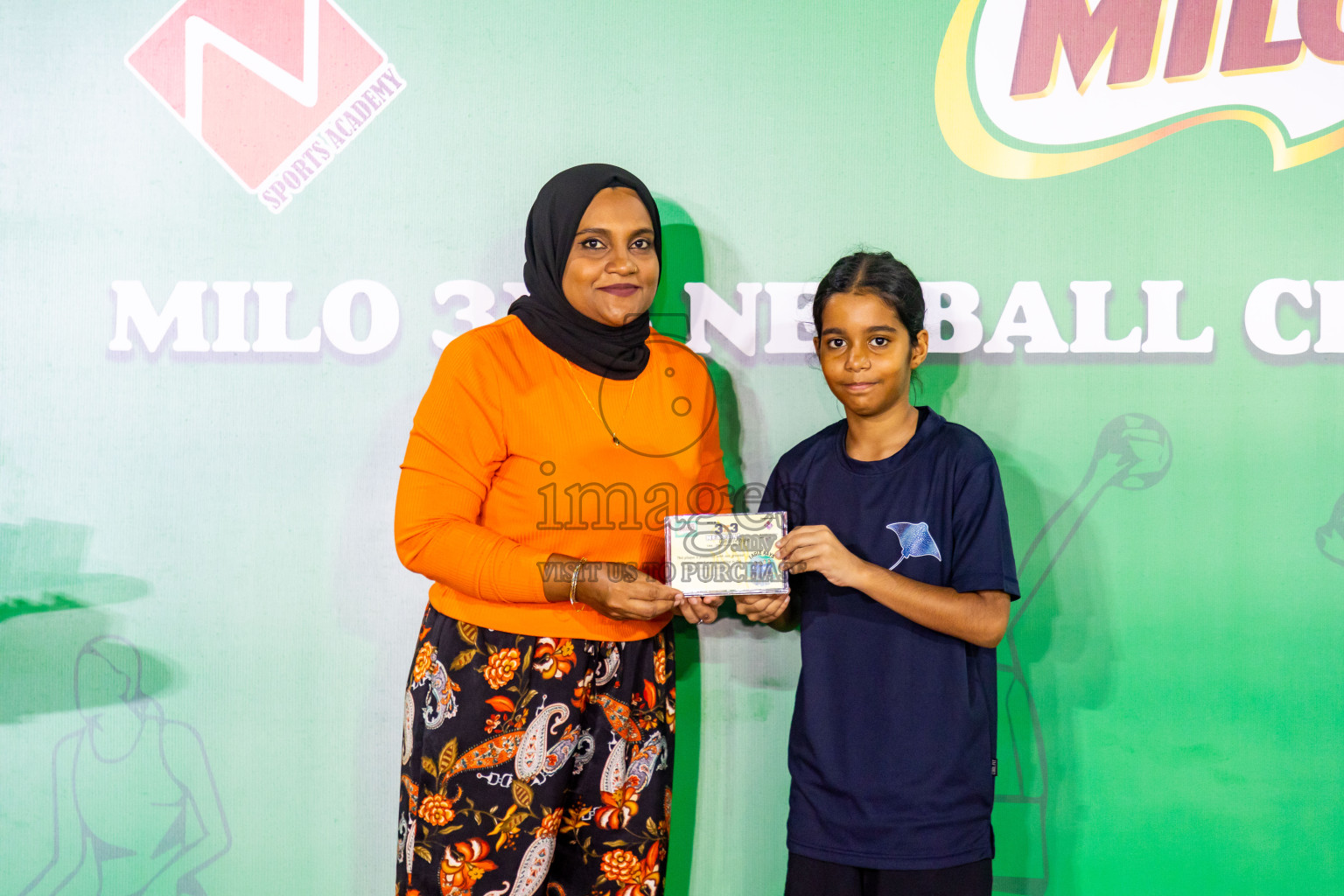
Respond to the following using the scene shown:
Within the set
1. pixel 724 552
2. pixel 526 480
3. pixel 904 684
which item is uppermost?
pixel 526 480

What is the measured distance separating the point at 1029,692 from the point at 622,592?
1166mm

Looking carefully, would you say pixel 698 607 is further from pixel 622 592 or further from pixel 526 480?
pixel 526 480

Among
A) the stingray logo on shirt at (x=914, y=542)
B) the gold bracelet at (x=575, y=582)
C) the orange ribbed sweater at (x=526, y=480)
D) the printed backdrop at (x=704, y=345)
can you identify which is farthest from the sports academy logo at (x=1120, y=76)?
the gold bracelet at (x=575, y=582)

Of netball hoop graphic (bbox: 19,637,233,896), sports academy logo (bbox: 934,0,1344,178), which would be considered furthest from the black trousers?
sports academy logo (bbox: 934,0,1344,178)

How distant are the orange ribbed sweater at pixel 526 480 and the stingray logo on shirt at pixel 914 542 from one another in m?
0.46

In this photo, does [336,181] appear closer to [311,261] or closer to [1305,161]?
[311,261]

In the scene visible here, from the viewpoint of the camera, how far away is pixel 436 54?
225 centimetres

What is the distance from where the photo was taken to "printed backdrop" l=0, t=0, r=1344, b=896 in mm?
2246

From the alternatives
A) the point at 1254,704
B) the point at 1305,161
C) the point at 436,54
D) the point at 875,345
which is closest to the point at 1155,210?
the point at 1305,161

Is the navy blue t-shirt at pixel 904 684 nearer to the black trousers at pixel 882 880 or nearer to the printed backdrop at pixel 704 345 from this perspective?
the black trousers at pixel 882 880

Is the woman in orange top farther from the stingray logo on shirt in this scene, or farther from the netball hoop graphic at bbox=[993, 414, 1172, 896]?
the netball hoop graphic at bbox=[993, 414, 1172, 896]

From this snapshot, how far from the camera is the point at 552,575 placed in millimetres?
1747

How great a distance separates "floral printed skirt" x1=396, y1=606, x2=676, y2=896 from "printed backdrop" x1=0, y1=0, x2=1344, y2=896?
1.36ft

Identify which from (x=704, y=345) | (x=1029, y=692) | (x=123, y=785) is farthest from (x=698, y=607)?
(x=123, y=785)
